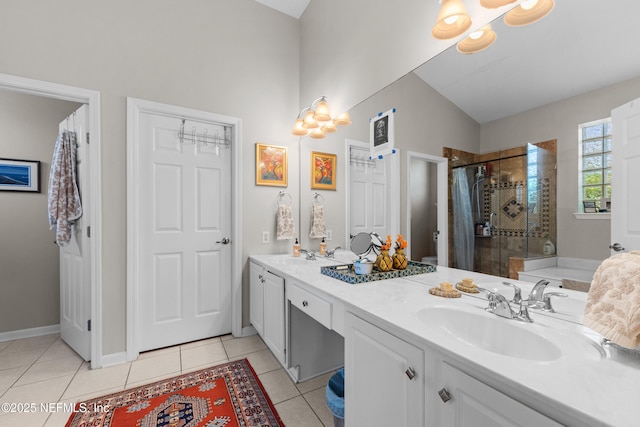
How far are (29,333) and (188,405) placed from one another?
2224 millimetres

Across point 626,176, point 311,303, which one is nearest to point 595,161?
point 626,176

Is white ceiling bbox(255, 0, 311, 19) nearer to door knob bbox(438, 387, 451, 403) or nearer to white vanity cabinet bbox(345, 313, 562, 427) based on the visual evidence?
white vanity cabinet bbox(345, 313, 562, 427)

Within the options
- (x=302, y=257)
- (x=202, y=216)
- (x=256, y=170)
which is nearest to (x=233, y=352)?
(x=302, y=257)

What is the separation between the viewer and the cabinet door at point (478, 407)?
63 cm

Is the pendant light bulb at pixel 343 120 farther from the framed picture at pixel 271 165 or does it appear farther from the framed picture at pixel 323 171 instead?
the framed picture at pixel 271 165

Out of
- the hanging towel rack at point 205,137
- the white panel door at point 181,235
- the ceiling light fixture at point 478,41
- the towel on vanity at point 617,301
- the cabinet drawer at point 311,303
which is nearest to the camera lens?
the towel on vanity at point 617,301

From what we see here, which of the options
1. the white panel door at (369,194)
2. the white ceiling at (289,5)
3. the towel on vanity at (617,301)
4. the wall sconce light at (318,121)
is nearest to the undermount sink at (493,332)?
the towel on vanity at (617,301)

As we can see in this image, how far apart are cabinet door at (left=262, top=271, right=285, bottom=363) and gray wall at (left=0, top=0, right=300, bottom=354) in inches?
24.1

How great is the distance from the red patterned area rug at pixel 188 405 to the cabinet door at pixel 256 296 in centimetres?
46

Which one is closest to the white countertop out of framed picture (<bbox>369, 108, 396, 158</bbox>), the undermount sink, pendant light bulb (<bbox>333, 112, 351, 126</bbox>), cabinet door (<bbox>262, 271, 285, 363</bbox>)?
the undermount sink

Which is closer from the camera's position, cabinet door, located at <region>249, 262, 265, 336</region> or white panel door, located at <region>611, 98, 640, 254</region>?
white panel door, located at <region>611, 98, 640, 254</region>

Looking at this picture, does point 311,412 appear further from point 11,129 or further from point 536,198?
point 11,129

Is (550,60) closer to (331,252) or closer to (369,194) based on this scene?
(369,194)

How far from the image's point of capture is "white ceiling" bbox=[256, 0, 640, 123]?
0.91 metres
